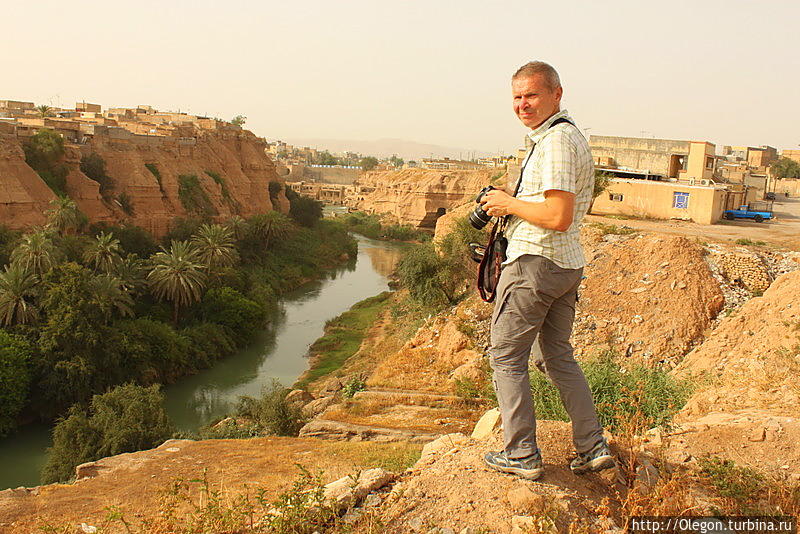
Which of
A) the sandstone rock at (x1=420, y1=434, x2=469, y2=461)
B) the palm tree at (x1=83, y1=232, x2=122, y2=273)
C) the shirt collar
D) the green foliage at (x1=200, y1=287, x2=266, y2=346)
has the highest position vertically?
the shirt collar

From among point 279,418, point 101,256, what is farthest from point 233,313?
point 279,418

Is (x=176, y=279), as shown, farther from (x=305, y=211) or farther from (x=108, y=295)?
(x=305, y=211)

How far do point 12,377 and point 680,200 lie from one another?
19.5 metres

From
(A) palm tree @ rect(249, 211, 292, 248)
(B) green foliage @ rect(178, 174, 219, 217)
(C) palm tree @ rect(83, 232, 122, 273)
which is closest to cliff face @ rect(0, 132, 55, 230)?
(C) palm tree @ rect(83, 232, 122, 273)

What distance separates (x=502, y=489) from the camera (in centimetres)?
310

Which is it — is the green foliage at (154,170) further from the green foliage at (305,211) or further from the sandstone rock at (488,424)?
the sandstone rock at (488,424)

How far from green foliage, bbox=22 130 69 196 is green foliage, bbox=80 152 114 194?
1.76 meters

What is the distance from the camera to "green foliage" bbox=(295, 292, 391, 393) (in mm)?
20438

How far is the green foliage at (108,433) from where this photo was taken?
1203 centimetres

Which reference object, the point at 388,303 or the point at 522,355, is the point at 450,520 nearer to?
the point at 522,355

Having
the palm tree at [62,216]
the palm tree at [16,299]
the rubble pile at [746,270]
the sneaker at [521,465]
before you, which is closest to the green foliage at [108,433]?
the palm tree at [16,299]

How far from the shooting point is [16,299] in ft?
55.1

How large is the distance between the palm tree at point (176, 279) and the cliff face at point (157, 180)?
5677 millimetres

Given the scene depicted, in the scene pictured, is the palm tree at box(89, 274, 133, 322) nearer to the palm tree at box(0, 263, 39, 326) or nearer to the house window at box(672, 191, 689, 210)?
the palm tree at box(0, 263, 39, 326)
